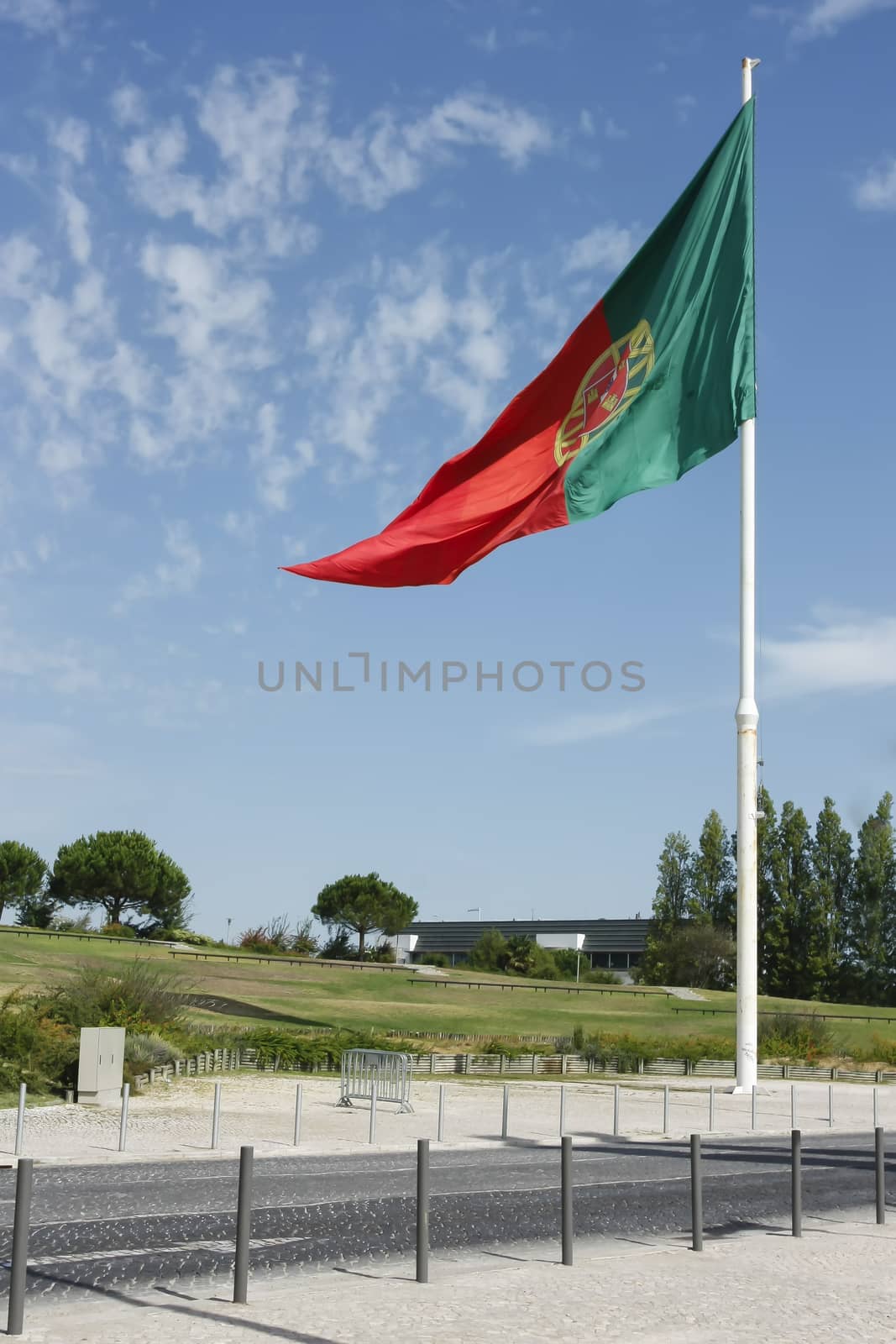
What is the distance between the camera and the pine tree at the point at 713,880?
9638cm

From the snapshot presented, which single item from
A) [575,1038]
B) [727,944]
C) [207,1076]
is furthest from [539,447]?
[727,944]

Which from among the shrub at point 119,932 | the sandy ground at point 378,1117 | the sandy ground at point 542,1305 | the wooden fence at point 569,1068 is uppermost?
the shrub at point 119,932

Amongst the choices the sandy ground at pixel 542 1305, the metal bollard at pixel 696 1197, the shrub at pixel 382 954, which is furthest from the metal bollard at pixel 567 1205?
the shrub at pixel 382 954

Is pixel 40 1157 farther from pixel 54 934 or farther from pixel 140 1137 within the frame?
pixel 54 934

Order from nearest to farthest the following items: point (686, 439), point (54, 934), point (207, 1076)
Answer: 1. point (686, 439)
2. point (207, 1076)
3. point (54, 934)

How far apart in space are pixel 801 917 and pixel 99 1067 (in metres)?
69.9

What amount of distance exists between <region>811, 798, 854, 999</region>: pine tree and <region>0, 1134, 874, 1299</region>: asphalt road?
70338 millimetres

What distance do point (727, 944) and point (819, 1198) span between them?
78.6 metres

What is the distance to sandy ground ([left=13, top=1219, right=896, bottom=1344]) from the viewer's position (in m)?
8.80

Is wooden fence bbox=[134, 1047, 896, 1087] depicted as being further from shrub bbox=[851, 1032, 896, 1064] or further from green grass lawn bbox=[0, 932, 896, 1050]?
green grass lawn bbox=[0, 932, 896, 1050]

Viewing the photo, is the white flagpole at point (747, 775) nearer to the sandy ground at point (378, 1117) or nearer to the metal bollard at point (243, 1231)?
→ the sandy ground at point (378, 1117)

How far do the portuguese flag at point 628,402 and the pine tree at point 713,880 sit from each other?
242 ft

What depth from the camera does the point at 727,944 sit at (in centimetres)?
9344

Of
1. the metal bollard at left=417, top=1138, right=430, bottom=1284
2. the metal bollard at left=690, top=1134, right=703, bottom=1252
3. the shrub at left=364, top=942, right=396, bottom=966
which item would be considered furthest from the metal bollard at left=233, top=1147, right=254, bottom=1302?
the shrub at left=364, top=942, right=396, bottom=966
